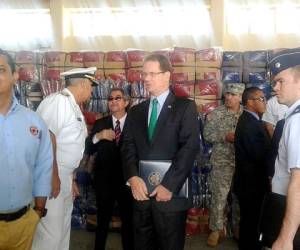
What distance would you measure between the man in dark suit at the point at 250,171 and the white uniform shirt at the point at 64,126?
1355 millimetres

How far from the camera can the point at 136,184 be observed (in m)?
2.23

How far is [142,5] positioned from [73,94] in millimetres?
5209

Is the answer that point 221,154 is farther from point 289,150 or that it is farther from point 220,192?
point 289,150

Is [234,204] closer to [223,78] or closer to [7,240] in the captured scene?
[223,78]

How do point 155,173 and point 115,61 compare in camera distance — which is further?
point 115,61

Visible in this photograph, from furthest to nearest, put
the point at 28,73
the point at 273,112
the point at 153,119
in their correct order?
the point at 28,73
the point at 273,112
the point at 153,119

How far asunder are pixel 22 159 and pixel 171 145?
33.0 inches

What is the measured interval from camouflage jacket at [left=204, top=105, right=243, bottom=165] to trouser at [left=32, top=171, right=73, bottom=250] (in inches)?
62.5

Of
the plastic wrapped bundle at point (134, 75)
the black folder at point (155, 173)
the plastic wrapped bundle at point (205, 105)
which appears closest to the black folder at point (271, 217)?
the black folder at point (155, 173)

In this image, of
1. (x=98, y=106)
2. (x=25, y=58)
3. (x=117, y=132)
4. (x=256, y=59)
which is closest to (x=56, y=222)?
(x=117, y=132)

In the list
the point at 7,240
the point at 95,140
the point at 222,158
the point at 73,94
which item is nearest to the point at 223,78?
the point at 222,158

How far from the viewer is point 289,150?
1569mm

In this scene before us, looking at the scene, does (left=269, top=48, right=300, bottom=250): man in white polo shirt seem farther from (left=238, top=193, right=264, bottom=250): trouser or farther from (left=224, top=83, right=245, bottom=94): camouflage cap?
(left=224, top=83, right=245, bottom=94): camouflage cap

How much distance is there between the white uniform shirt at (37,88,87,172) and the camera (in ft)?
8.59
